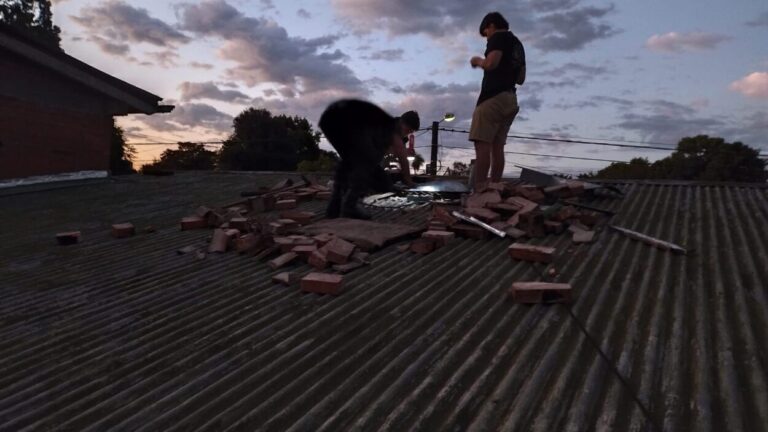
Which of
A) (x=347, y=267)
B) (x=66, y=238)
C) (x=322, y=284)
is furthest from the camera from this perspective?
(x=66, y=238)

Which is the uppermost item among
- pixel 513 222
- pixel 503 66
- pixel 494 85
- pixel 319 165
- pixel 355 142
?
pixel 503 66

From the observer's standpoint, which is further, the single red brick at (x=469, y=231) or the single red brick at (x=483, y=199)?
the single red brick at (x=483, y=199)

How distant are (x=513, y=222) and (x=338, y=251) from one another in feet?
5.74

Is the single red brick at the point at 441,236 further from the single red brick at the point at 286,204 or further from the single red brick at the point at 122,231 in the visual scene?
the single red brick at the point at 122,231

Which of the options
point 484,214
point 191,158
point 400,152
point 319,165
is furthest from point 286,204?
point 191,158

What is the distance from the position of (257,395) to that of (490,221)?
3254mm

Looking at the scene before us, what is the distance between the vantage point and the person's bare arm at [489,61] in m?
6.19

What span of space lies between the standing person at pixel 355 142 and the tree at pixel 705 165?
79.6 ft

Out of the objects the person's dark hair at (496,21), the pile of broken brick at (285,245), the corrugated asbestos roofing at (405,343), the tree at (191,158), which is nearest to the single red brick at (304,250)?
the pile of broken brick at (285,245)

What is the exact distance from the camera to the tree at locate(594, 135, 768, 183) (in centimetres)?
2918

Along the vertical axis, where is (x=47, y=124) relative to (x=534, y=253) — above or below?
above

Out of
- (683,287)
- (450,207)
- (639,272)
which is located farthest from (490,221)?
(683,287)

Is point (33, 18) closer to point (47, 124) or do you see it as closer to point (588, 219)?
point (47, 124)

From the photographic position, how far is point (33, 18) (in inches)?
1075
